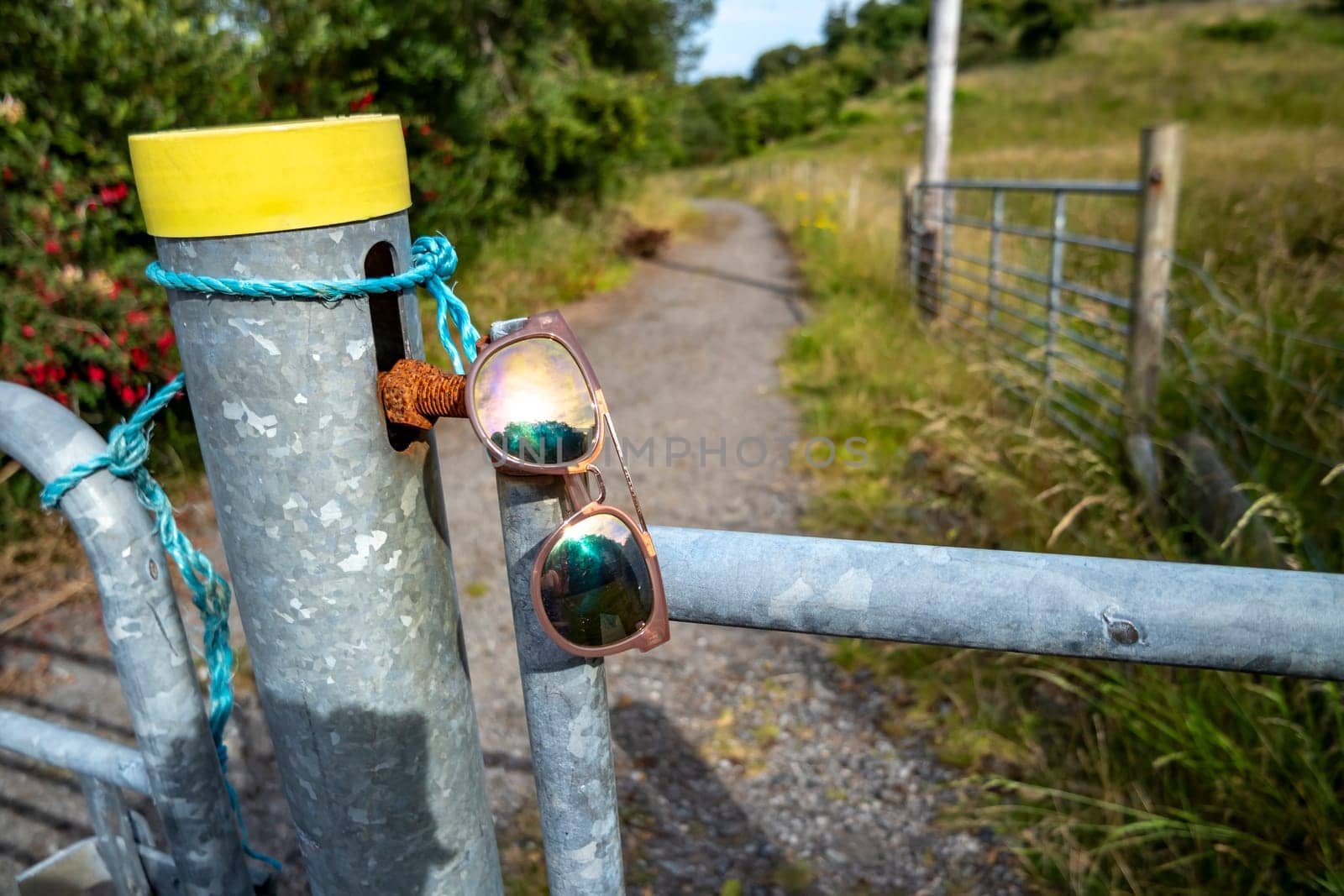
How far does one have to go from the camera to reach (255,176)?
2.04ft

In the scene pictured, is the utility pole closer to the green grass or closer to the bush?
the green grass

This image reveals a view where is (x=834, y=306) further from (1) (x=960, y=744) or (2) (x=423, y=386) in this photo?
(2) (x=423, y=386)

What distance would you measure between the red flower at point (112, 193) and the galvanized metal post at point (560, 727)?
4420mm

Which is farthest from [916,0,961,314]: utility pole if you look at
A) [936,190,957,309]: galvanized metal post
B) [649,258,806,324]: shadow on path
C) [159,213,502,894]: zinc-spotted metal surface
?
[159,213,502,894]: zinc-spotted metal surface

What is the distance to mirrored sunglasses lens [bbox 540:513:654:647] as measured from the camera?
66cm

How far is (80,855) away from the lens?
1.53 meters

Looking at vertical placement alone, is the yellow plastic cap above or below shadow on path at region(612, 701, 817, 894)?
above

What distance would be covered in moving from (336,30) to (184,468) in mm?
3453

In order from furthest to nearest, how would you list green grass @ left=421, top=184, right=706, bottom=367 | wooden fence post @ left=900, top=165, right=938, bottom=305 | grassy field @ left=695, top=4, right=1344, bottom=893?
green grass @ left=421, top=184, right=706, bottom=367, wooden fence post @ left=900, top=165, right=938, bottom=305, grassy field @ left=695, top=4, right=1344, bottom=893

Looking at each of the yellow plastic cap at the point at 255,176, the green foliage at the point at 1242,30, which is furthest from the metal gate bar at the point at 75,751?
the green foliage at the point at 1242,30

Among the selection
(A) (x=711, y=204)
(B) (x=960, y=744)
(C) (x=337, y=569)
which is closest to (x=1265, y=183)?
(B) (x=960, y=744)

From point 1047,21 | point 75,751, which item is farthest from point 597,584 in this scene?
point 1047,21

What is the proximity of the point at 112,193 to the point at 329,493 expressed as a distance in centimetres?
440

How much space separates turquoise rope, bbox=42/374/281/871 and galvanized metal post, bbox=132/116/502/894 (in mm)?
221
